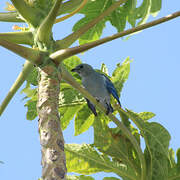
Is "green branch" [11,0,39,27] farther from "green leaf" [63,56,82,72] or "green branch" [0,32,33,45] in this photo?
"green leaf" [63,56,82,72]

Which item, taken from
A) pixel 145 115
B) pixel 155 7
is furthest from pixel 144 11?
pixel 145 115

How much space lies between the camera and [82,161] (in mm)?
3773

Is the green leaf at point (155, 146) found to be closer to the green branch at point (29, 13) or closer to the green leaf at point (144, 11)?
the green leaf at point (144, 11)

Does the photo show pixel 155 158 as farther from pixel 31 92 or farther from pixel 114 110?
pixel 31 92

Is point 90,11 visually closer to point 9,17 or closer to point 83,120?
point 9,17

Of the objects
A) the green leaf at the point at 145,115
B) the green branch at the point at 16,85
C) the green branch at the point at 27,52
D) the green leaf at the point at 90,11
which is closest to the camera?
the green branch at the point at 27,52

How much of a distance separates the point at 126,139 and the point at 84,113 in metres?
0.61

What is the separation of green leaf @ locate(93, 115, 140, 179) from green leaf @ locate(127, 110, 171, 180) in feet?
0.54

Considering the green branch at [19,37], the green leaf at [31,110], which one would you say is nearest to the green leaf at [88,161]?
the green leaf at [31,110]

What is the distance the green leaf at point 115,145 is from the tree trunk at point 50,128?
1.21 meters

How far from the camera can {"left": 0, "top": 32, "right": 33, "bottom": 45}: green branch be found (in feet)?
9.85

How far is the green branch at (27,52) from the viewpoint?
2.48m

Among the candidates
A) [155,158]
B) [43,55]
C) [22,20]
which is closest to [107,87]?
[155,158]

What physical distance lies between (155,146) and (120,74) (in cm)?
86
